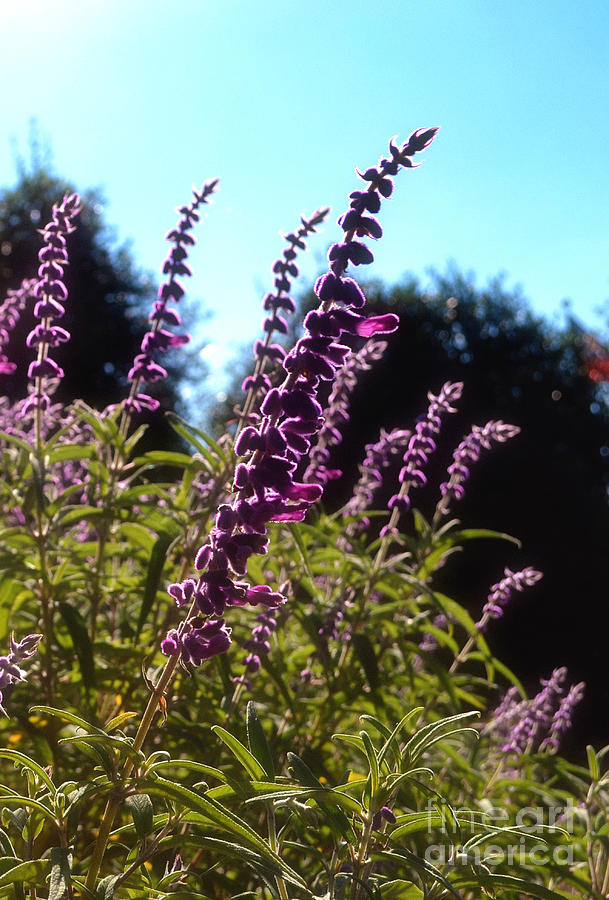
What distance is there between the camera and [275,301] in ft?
8.90

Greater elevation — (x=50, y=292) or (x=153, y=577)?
(x=50, y=292)

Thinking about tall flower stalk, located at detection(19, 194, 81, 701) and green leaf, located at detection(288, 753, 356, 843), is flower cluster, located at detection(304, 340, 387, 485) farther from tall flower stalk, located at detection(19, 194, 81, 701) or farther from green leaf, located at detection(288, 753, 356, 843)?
green leaf, located at detection(288, 753, 356, 843)

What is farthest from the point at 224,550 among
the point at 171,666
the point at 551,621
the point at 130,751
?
the point at 551,621

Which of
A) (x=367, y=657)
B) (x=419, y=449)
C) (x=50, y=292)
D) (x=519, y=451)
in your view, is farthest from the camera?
(x=519, y=451)

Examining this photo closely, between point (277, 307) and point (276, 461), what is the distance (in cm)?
Answer: 154

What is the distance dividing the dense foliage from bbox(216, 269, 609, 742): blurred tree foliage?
11.8 m

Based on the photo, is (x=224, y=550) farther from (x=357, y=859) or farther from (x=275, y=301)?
(x=275, y=301)

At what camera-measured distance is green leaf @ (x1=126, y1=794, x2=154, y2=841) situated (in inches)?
53.4

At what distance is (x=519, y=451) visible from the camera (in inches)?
755

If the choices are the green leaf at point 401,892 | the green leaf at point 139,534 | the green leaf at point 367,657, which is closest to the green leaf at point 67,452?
the green leaf at point 139,534

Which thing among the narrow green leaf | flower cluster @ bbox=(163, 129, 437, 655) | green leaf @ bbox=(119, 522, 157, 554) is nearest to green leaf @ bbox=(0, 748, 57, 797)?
flower cluster @ bbox=(163, 129, 437, 655)

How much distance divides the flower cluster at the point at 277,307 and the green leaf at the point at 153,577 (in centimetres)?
53

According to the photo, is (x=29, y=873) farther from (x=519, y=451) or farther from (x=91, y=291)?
(x=91, y=291)

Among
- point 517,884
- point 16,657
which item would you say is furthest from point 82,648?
point 517,884
